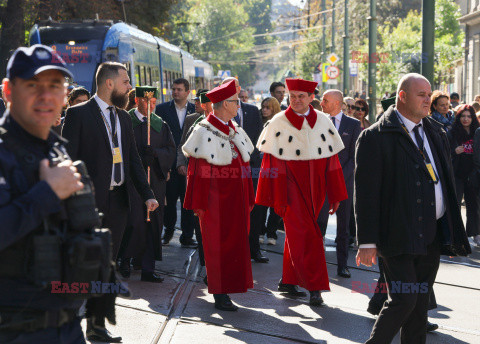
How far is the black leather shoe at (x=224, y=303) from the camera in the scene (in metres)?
6.90

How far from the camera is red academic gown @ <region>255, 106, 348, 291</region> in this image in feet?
23.2

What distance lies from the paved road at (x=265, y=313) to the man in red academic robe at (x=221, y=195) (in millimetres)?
297

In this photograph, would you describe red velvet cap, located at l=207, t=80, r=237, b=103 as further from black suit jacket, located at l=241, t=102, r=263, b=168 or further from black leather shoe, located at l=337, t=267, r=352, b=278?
black suit jacket, located at l=241, t=102, r=263, b=168

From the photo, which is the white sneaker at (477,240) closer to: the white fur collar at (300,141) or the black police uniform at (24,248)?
the white fur collar at (300,141)

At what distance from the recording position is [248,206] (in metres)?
7.16

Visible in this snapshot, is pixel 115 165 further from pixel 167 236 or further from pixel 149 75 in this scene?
pixel 149 75

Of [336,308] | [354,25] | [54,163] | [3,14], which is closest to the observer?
[54,163]

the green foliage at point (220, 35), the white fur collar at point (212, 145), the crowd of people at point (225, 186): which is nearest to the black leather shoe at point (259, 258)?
the crowd of people at point (225, 186)

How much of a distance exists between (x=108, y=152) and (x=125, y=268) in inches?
96.8

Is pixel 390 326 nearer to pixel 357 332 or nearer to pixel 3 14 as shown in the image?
pixel 357 332

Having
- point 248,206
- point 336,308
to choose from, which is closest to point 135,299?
point 248,206

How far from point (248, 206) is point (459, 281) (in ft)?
8.78

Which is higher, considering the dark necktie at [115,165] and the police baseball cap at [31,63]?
the police baseball cap at [31,63]

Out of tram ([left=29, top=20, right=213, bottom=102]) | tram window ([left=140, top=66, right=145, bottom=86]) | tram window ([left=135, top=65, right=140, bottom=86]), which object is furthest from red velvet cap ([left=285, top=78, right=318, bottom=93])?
tram window ([left=140, top=66, right=145, bottom=86])
